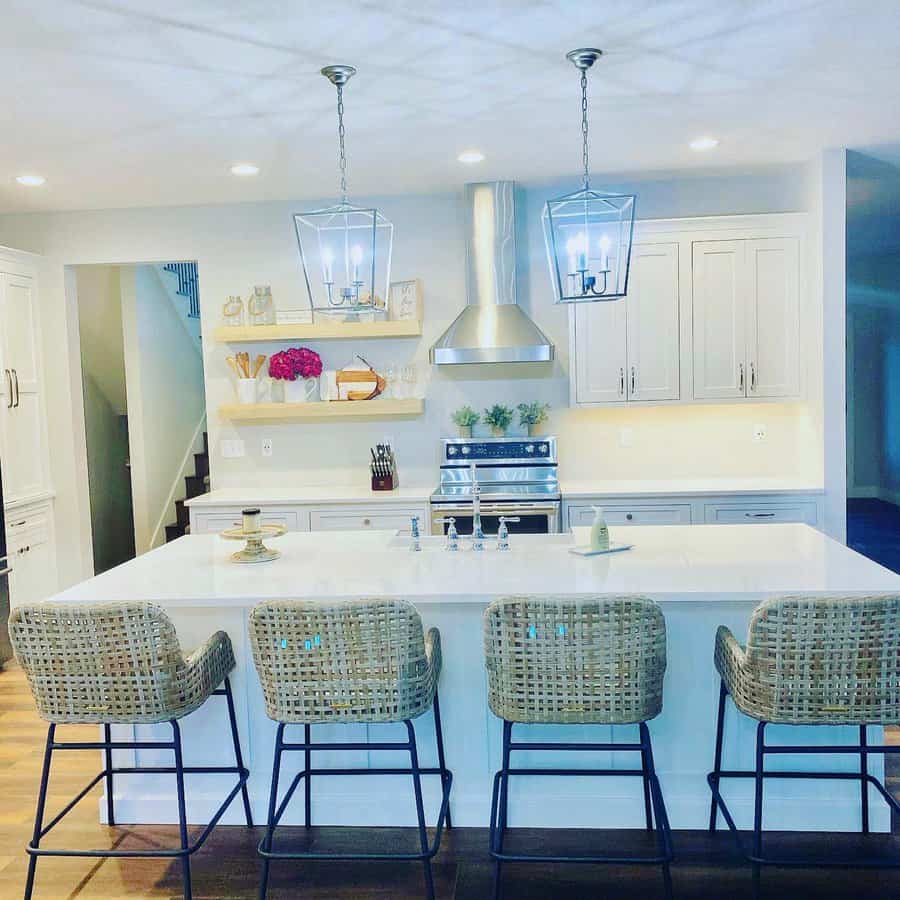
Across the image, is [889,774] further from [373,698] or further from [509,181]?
[509,181]

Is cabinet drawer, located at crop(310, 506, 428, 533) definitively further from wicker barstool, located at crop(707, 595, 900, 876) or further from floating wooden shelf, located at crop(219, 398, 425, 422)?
wicker barstool, located at crop(707, 595, 900, 876)

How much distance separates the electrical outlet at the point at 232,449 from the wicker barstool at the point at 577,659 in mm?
3691

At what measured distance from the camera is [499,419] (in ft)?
18.0

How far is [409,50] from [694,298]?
8.54 ft

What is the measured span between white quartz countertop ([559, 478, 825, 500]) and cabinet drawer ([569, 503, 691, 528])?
0.24 feet

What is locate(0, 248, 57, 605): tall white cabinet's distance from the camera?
17.2ft

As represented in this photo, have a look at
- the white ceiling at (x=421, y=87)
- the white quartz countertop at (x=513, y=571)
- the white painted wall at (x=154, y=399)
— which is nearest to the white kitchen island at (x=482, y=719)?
the white quartz countertop at (x=513, y=571)

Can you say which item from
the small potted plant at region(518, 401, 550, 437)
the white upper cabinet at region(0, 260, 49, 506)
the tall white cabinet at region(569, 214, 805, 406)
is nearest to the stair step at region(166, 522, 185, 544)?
the white upper cabinet at region(0, 260, 49, 506)

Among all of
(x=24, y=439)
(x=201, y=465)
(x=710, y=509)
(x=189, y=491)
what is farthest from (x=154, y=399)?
(x=710, y=509)

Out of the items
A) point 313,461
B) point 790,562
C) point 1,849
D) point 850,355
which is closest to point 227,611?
point 1,849

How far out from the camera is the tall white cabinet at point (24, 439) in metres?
5.24

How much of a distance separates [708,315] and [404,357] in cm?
181

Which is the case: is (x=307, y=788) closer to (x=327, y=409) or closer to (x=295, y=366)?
(x=327, y=409)

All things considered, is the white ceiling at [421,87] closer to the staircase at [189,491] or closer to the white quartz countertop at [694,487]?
the white quartz countertop at [694,487]
